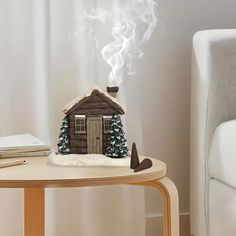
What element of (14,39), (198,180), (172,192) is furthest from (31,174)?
(198,180)

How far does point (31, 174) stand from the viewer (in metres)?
1.20

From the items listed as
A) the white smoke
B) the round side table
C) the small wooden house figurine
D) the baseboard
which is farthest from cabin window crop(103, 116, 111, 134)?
the baseboard

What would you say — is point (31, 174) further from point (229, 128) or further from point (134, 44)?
point (134, 44)

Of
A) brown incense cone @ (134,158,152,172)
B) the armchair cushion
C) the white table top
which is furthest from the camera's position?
the armchair cushion

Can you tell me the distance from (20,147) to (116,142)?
9.8 inches

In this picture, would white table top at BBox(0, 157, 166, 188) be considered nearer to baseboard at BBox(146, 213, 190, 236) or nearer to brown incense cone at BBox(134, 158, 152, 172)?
brown incense cone at BBox(134, 158, 152, 172)

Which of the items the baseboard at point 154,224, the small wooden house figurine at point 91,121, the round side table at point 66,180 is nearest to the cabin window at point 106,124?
the small wooden house figurine at point 91,121

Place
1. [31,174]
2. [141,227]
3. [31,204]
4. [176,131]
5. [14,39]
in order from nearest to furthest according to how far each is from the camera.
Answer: [31,174], [31,204], [14,39], [141,227], [176,131]

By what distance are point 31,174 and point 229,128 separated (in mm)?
628

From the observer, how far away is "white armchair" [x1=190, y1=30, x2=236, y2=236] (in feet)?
5.24

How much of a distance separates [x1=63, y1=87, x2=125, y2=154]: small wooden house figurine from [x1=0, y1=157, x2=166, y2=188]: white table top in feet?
0.48

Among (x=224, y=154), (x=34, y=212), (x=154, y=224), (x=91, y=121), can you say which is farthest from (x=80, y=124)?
(x=154, y=224)

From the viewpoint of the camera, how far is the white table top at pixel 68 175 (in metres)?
1.14

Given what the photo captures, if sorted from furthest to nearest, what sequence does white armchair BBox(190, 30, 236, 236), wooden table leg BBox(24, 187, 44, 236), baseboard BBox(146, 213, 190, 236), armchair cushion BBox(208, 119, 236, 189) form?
baseboard BBox(146, 213, 190, 236)
white armchair BBox(190, 30, 236, 236)
armchair cushion BBox(208, 119, 236, 189)
wooden table leg BBox(24, 187, 44, 236)
